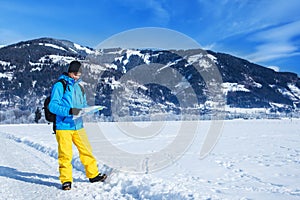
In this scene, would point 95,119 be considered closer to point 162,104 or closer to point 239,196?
point 239,196

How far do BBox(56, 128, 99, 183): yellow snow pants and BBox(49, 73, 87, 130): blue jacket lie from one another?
12 centimetres

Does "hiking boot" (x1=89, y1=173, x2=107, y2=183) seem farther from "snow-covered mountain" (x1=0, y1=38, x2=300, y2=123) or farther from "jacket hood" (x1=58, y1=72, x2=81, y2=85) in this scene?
"snow-covered mountain" (x1=0, y1=38, x2=300, y2=123)

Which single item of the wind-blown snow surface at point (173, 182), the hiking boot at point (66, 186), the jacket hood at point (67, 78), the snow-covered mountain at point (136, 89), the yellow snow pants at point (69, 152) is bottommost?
the wind-blown snow surface at point (173, 182)

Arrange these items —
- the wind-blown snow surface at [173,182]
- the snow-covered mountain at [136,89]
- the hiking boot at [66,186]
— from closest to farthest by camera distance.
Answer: the wind-blown snow surface at [173,182] → the hiking boot at [66,186] → the snow-covered mountain at [136,89]

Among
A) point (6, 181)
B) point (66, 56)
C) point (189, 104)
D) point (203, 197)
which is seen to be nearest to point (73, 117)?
point (6, 181)

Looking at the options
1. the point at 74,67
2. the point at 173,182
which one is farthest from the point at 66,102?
the point at 173,182

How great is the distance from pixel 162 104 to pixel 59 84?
127637mm

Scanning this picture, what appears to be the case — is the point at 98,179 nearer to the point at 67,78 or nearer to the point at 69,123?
the point at 69,123

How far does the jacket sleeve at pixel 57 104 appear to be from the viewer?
17.9ft

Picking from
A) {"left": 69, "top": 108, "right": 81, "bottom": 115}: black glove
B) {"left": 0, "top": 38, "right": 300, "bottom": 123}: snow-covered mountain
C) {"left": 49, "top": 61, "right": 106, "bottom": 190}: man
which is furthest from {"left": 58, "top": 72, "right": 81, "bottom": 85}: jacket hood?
{"left": 0, "top": 38, "right": 300, "bottom": 123}: snow-covered mountain

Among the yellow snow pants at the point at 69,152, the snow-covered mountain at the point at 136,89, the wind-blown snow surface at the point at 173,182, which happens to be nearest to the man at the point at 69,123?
the yellow snow pants at the point at 69,152

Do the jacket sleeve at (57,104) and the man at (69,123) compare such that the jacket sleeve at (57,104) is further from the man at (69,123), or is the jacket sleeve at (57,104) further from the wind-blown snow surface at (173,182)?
the wind-blown snow surface at (173,182)

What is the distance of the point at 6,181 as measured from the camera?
20.6ft

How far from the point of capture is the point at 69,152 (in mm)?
5609
